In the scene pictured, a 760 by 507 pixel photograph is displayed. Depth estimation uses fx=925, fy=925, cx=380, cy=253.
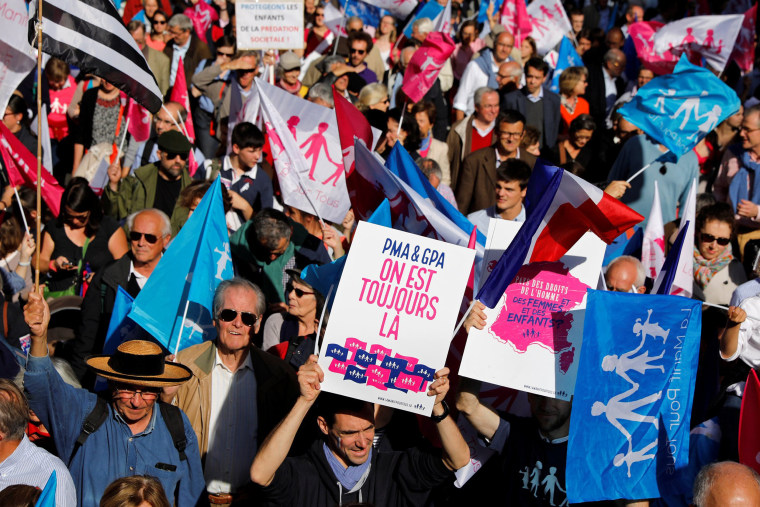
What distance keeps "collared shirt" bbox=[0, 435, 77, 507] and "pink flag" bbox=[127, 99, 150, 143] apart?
5.91 metres

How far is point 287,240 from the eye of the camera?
6832mm

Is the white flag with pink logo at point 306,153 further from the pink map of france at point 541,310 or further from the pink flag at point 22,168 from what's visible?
the pink map of france at point 541,310

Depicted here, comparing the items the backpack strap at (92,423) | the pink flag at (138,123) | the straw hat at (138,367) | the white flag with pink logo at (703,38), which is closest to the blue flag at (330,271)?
the straw hat at (138,367)

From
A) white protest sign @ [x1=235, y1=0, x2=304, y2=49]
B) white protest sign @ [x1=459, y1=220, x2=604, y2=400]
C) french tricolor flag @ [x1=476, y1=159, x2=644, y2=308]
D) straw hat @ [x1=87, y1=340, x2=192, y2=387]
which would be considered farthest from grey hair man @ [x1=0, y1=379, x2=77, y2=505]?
white protest sign @ [x1=235, y1=0, x2=304, y2=49]

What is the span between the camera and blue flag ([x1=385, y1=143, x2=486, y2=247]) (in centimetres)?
513

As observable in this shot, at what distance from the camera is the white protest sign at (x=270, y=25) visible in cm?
990

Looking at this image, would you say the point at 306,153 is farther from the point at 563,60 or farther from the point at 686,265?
the point at 563,60

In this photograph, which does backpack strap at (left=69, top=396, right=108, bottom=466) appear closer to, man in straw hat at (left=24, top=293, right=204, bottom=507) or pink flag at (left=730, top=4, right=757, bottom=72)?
man in straw hat at (left=24, top=293, right=204, bottom=507)

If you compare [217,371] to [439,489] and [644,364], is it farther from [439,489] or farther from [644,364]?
[644,364]

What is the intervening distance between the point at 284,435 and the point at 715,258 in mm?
4119

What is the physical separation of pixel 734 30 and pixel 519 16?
3.65 metres

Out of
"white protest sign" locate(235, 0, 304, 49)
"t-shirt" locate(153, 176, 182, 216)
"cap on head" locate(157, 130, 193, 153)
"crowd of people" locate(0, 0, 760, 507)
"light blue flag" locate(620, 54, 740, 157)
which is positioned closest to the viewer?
"crowd of people" locate(0, 0, 760, 507)

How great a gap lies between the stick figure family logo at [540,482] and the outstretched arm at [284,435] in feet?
4.14

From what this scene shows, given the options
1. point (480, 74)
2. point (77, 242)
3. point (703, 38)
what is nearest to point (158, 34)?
point (480, 74)
